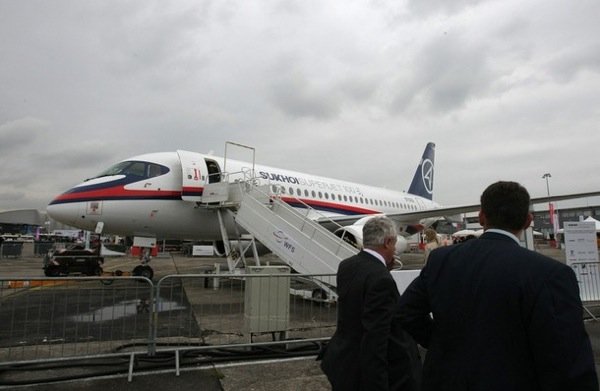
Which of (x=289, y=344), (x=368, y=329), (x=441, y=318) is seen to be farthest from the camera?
(x=289, y=344)

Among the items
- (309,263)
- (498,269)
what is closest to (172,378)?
(498,269)

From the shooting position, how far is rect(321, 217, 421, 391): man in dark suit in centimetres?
231

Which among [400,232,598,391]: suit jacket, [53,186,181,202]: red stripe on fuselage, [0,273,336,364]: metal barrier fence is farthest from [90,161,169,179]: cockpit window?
[400,232,598,391]: suit jacket

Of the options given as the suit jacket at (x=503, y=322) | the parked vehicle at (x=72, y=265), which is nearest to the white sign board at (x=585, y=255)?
the suit jacket at (x=503, y=322)

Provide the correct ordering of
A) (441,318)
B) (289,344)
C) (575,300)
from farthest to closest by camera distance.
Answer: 1. (289,344)
2. (441,318)
3. (575,300)

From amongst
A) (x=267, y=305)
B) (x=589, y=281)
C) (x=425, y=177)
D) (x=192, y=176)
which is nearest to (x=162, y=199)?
(x=192, y=176)

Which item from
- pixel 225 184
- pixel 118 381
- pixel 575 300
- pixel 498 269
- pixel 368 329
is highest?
pixel 225 184

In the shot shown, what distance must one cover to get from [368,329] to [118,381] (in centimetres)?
343

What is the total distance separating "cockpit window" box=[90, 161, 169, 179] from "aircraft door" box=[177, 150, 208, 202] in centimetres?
62

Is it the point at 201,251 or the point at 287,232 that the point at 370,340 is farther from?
the point at 201,251

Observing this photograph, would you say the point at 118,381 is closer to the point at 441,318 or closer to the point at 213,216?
the point at 441,318

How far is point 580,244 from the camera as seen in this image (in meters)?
9.38

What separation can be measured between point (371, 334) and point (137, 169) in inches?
427

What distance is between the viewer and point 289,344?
5.85 meters
